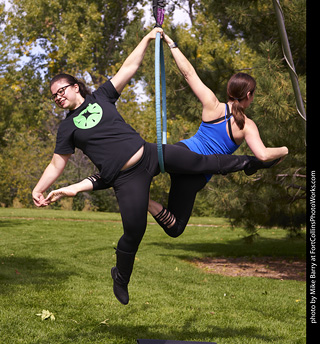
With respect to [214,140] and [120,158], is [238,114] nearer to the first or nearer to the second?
[214,140]

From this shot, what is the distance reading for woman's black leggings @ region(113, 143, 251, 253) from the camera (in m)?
3.51

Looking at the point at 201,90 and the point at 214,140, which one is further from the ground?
the point at 201,90

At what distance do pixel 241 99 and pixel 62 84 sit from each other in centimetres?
138

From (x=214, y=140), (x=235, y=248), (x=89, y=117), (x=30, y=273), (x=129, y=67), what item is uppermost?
(x=129, y=67)

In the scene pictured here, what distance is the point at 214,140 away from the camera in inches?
149

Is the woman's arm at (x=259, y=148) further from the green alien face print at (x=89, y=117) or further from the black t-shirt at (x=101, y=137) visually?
the green alien face print at (x=89, y=117)

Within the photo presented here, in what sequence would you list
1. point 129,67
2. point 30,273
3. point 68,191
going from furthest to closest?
point 30,273 < point 129,67 < point 68,191

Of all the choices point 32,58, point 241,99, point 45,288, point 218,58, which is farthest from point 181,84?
point 32,58

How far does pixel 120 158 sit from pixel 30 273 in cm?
611

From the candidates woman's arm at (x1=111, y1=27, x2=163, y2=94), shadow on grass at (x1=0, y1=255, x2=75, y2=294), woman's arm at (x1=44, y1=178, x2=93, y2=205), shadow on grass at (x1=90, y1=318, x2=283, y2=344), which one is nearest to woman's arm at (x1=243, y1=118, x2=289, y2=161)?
woman's arm at (x1=111, y1=27, x2=163, y2=94)

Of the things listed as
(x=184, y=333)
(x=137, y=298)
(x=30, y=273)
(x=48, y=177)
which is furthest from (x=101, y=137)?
(x=30, y=273)

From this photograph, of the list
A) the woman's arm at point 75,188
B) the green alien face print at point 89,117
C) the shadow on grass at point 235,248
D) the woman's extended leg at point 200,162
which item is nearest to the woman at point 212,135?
the woman's extended leg at point 200,162

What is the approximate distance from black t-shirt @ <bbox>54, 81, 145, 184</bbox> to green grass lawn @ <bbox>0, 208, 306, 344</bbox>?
291 cm

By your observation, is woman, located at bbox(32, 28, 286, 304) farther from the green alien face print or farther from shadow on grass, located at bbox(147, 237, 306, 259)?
shadow on grass, located at bbox(147, 237, 306, 259)
